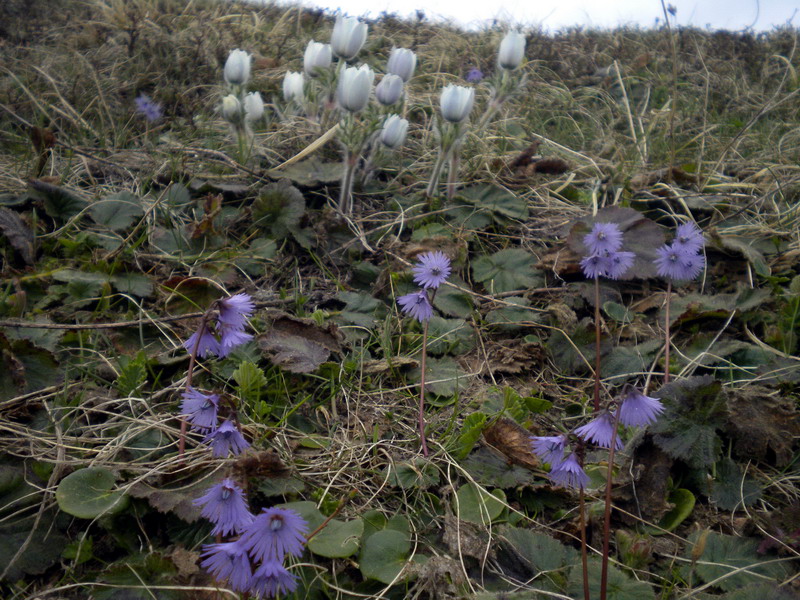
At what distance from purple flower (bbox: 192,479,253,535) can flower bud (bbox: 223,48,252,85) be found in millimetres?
2017

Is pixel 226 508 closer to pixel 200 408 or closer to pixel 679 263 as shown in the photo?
pixel 200 408

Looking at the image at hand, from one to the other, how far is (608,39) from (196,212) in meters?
4.60

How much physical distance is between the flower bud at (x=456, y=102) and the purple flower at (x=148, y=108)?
5.78 ft

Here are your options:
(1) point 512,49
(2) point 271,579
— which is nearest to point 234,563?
(2) point 271,579

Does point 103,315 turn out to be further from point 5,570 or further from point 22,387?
point 5,570

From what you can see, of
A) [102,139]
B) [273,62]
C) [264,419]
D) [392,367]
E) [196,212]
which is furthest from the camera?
[273,62]

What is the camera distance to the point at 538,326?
1.91 m

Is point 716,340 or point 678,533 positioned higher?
point 716,340

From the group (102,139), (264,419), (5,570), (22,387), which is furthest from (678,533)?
(102,139)

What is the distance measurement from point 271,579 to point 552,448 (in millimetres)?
570

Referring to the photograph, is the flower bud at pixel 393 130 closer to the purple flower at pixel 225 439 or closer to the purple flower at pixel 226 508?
the purple flower at pixel 225 439

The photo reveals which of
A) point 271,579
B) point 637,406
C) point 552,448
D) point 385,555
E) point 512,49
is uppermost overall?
point 512,49

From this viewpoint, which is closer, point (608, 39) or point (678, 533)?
point (678, 533)

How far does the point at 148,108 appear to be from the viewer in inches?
122
